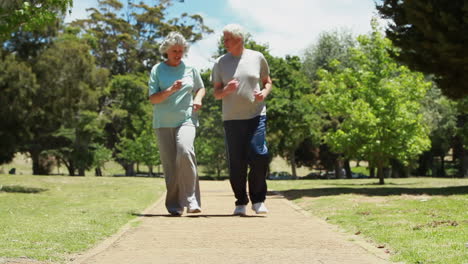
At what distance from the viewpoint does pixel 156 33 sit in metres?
58.4

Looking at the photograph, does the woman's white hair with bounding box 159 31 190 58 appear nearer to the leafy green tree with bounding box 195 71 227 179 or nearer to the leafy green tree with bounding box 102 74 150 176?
the leafy green tree with bounding box 195 71 227 179

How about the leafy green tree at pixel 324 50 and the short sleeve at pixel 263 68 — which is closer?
the short sleeve at pixel 263 68

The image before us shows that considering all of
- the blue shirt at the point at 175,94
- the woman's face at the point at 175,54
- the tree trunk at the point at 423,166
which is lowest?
the tree trunk at the point at 423,166

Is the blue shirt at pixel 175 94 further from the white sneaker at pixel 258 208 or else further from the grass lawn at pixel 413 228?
the grass lawn at pixel 413 228

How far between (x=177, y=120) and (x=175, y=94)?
362mm

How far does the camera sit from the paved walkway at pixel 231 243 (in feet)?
16.5

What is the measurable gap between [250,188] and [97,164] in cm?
4556

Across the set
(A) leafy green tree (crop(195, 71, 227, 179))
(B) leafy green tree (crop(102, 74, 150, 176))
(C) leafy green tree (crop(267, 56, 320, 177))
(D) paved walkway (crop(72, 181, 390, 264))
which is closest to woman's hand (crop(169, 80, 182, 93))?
(D) paved walkway (crop(72, 181, 390, 264))

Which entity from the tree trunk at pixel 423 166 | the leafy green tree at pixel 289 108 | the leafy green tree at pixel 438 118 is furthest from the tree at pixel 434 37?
the tree trunk at pixel 423 166

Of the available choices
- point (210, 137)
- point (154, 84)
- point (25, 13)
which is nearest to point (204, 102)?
point (210, 137)

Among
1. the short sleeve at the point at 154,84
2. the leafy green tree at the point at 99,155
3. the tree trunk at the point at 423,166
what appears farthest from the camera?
the tree trunk at the point at 423,166

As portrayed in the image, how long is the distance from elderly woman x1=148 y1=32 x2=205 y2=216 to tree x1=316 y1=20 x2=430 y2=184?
17448 millimetres

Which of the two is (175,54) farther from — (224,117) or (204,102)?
(204,102)

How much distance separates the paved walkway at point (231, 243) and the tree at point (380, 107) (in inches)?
712
